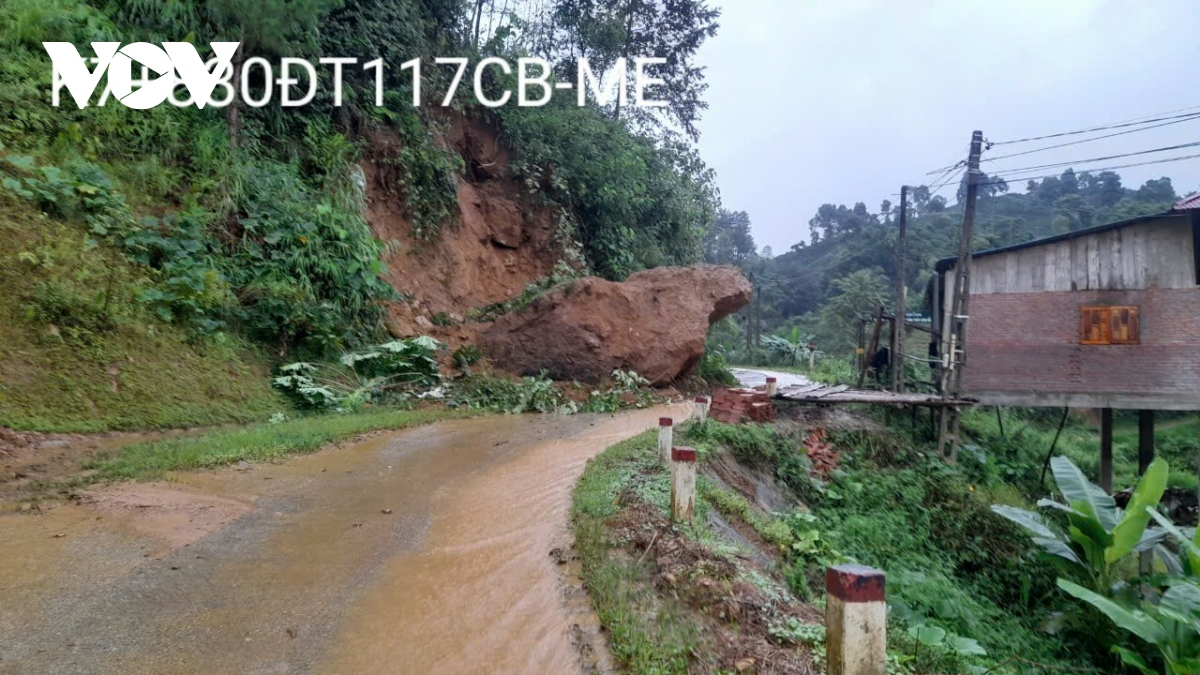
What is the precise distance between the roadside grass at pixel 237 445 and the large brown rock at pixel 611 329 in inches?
178

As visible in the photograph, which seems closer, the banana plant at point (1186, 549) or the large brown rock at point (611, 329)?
the banana plant at point (1186, 549)

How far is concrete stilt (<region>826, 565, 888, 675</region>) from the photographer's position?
8.70ft

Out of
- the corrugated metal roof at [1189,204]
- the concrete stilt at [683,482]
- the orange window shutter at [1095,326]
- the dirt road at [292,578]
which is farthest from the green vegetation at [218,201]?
the corrugated metal roof at [1189,204]

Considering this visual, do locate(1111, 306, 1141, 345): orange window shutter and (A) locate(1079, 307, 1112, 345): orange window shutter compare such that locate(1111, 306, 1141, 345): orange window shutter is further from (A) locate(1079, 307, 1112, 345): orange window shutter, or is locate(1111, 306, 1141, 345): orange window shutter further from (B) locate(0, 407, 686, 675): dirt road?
(B) locate(0, 407, 686, 675): dirt road

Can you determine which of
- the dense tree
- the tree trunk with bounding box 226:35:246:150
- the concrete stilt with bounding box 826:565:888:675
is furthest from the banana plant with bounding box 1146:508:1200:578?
the dense tree

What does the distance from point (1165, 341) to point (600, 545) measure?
13292mm

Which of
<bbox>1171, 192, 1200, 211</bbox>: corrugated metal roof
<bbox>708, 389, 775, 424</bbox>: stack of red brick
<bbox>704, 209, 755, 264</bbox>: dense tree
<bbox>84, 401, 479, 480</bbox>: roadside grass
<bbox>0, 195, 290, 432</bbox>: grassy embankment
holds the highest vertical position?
<bbox>704, 209, 755, 264</bbox>: dense tree

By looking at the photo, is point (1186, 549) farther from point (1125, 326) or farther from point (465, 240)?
point (465, 240)

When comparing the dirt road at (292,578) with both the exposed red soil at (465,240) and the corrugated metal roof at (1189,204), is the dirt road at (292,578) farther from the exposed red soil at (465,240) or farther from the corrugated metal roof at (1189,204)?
the corrugated metal roof at (1189,204)

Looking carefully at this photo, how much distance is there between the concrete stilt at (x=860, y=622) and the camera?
265 cm

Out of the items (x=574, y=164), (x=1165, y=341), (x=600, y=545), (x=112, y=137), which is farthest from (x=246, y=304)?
(x=1165, y=341)

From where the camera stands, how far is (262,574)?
4.64m

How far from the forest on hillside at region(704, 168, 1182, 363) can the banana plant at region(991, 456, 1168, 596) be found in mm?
13789

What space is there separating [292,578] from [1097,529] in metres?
8.92
